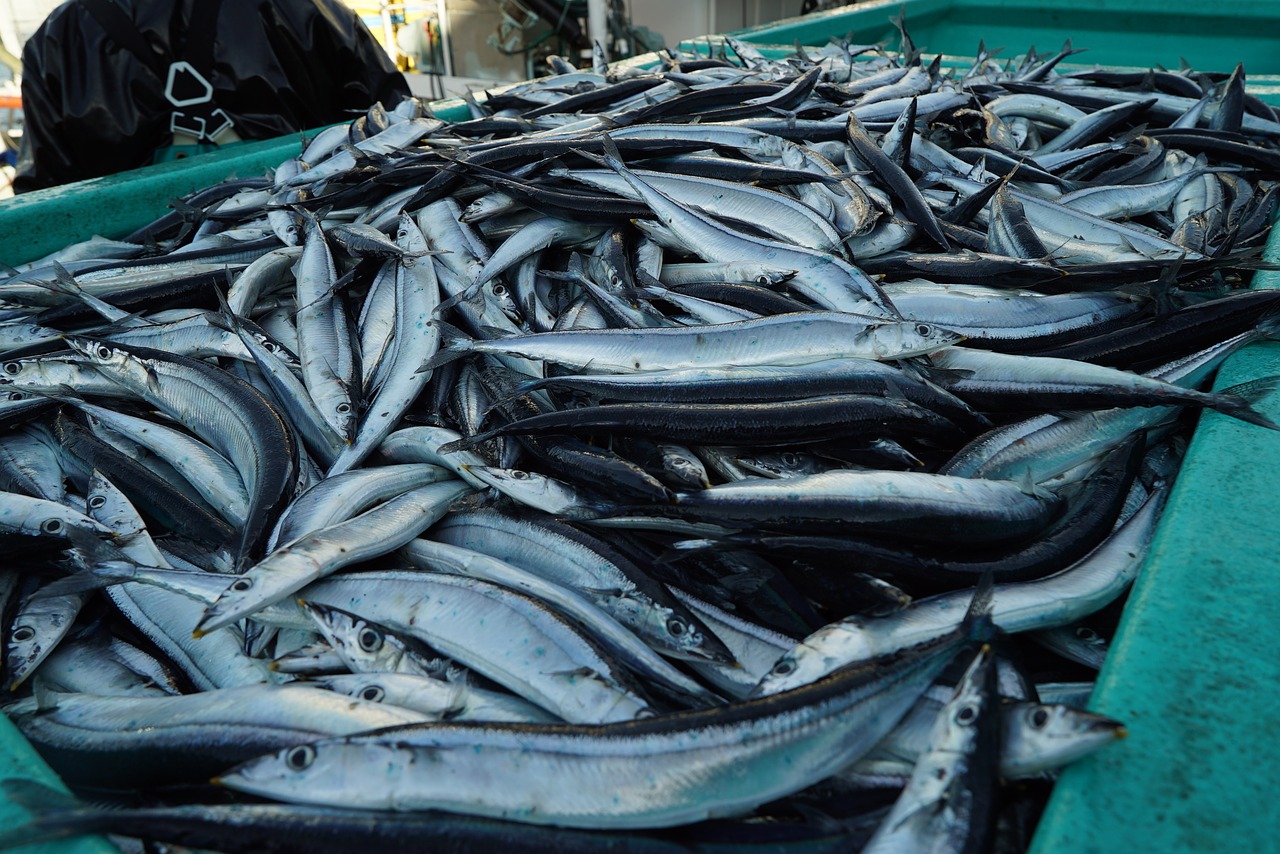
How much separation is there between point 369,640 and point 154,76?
4.96m

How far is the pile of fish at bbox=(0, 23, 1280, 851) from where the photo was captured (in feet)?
3.85

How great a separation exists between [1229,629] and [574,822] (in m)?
1.19

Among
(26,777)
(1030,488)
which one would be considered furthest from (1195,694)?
(26,777)

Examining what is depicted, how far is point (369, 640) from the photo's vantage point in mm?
1507

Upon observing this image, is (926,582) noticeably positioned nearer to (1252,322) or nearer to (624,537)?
(624,537)

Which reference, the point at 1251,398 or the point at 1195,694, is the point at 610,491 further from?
the point at 1251,398

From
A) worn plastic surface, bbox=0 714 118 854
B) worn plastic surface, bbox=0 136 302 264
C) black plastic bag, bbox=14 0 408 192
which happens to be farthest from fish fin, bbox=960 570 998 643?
black plastic bag, bbox=14 0 408 192

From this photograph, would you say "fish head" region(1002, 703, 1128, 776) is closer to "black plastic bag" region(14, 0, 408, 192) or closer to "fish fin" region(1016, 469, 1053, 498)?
"fish fin" region(1016, 469, 1053, 498)

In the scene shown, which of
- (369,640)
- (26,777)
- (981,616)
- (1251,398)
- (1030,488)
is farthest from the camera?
(1251,398)

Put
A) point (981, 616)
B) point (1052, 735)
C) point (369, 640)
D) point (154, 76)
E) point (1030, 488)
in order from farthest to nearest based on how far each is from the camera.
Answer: point (154, 76) → point (1030, 488) → point (369, 640) → point (981, 616) → point (1052, 735)

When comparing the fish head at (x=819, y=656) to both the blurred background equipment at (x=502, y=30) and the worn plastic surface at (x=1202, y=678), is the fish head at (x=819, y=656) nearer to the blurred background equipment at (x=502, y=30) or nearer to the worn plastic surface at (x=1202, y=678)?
the worn plastic surface at (x=1202, y=678)

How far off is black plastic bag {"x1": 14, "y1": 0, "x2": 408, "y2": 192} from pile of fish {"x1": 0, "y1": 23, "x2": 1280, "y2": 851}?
219cm

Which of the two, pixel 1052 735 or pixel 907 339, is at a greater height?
pixel 907 339

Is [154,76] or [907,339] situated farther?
[154,76]
